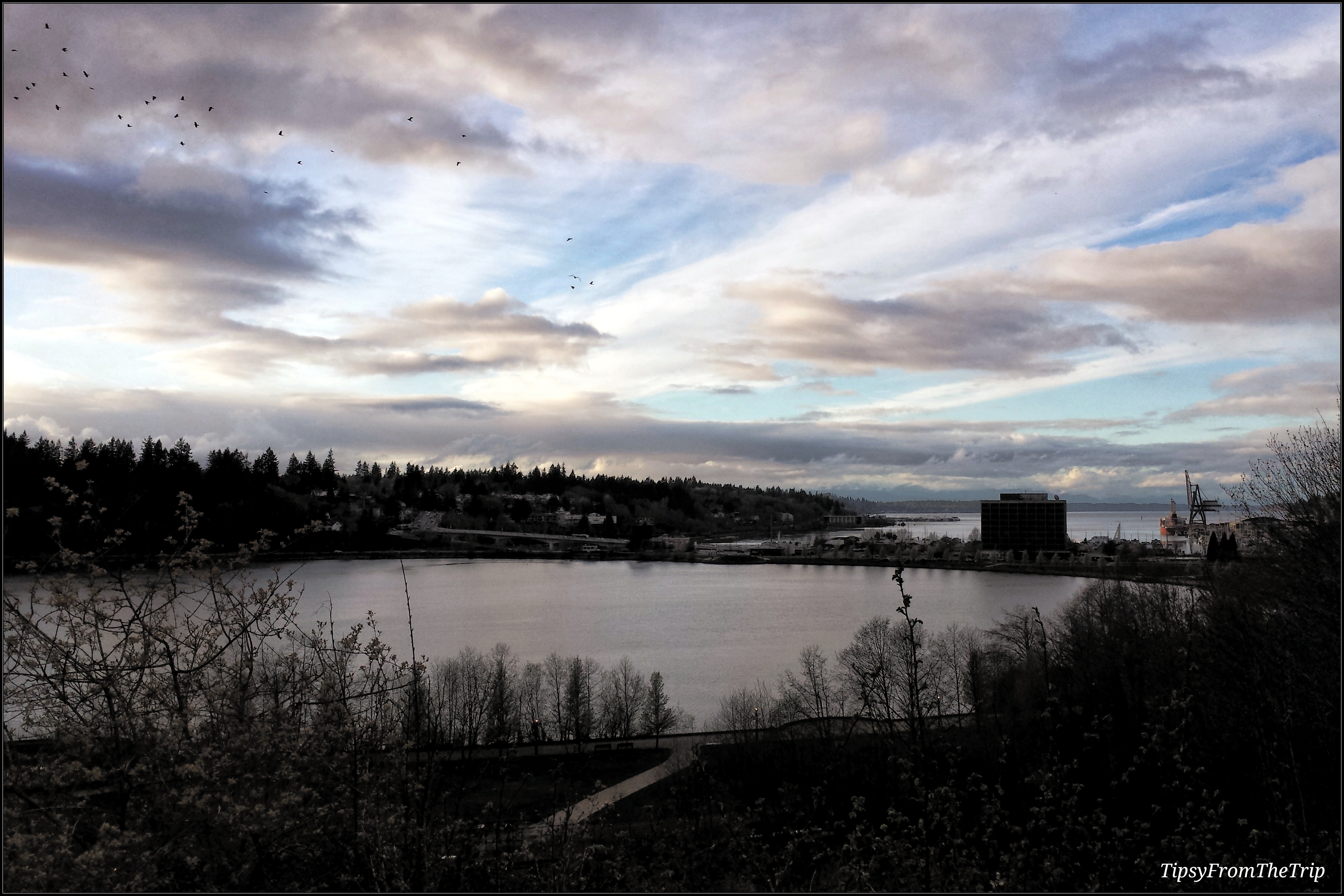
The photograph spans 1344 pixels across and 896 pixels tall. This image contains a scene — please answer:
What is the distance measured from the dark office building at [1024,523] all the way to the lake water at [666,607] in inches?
420

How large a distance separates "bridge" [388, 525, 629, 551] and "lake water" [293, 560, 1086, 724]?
5102mm

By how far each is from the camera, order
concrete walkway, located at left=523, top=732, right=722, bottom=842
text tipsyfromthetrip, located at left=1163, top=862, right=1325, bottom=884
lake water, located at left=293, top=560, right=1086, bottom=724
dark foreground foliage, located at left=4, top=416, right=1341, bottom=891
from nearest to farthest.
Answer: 1. dark foreground foliage, located at left=4, top=416, right=1341, bottom=891
2. text tipsyfromthetrip, located at left=1163, top=862, right=1325, bottom=884
3. concrete walkway, located at left=523, top=732, right=722, bottom=842
4. lake water, located at left=293, top=560, right=1086, bottom=724

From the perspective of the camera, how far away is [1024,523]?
49.2 meters

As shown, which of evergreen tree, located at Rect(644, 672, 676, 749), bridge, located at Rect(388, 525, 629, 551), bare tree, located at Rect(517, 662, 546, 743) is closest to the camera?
evergreen tree, located at Rect(644, 672, 676, 749)

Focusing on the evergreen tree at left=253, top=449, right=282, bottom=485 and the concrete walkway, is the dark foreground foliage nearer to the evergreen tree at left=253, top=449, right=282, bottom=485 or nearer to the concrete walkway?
the concrete walkway

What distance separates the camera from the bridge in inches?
1801

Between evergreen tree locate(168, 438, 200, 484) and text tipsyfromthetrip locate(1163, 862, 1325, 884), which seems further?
evergreen tree locate(168, 438, 200, 484)

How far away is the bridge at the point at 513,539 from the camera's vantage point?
45750 millimetres

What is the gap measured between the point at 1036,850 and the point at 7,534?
4961mm

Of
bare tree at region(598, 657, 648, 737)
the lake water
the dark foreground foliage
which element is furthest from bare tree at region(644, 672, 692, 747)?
the dark foreground foliage

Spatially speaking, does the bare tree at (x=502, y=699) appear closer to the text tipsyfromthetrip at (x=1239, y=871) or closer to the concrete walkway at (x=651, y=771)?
the concrete walkway at (x=651, y=771)

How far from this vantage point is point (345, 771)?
2980 millimetres

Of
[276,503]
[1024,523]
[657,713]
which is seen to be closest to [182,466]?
Answer: [276,503]

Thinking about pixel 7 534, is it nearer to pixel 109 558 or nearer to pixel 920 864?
pixel 109 558
